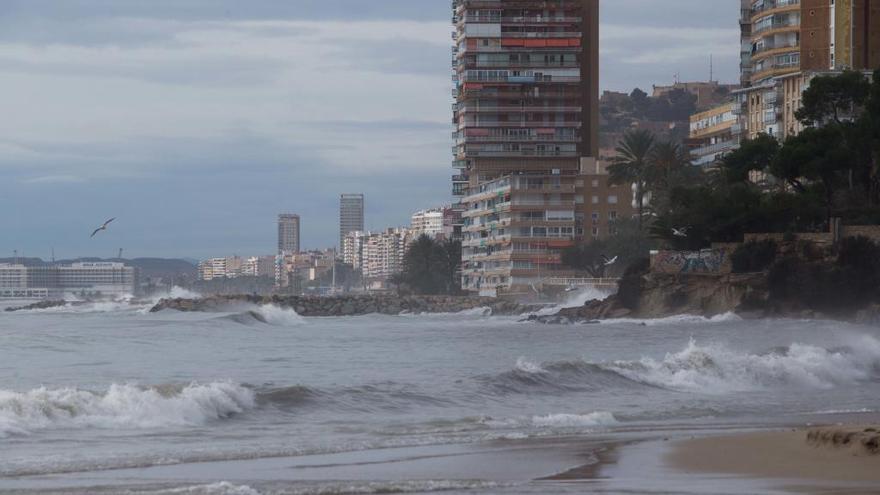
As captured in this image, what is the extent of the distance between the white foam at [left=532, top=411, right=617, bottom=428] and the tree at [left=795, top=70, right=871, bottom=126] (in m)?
57.7

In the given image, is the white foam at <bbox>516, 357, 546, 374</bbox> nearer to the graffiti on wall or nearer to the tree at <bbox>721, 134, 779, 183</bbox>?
the graffiti on wall

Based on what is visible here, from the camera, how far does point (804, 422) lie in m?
24.9

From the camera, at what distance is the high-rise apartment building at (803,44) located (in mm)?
97438

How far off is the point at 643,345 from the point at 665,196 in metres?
57.3

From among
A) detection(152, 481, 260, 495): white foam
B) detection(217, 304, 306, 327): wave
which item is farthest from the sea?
detection(217, 304, 306, 327): wave

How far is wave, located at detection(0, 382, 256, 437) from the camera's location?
24.5 m

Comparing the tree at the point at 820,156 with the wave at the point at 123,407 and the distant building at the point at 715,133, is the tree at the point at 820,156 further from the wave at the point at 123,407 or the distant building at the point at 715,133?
the wave at the point at 123,407

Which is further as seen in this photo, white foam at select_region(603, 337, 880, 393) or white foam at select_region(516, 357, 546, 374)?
white foam at select_region(603, 337, 880, 393)

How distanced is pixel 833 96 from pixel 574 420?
6129 centimetres

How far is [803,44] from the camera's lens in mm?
98938

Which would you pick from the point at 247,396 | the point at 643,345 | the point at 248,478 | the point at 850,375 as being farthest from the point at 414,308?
the point at 248,478

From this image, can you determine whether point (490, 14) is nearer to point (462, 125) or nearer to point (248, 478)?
point (462, 125)

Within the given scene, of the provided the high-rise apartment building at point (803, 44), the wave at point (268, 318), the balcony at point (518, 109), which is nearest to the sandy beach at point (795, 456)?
the wave at point (268, 318)

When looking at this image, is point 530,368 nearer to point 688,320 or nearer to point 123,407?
point 123,407
